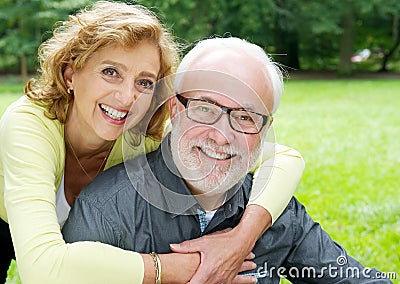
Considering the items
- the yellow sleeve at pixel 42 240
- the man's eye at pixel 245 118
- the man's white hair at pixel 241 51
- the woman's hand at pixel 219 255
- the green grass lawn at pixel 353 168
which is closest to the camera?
the yellow sleeve at pixel 42 240

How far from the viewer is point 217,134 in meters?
2.20

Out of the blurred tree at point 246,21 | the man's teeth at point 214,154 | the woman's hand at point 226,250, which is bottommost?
the blurred tree at point 246,21

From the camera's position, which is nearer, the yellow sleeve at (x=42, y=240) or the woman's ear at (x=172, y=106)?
the yellow sleeve at (x=42, y=240)

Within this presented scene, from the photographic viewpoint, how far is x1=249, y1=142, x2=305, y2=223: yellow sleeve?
2480 millimetres

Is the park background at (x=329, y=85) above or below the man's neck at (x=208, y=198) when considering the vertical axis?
below

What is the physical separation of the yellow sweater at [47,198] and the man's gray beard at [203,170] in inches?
8.7

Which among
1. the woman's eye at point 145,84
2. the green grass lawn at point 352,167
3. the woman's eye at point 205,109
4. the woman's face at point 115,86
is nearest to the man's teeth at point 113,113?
the woman's face at point 115,86

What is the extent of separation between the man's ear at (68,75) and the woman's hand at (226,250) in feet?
2.74

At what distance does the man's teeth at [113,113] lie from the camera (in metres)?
2.40

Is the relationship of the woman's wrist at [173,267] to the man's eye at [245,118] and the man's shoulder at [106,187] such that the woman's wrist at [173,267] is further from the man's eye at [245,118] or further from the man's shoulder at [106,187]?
the man's eye at [245,118]

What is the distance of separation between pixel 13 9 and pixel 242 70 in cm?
1921

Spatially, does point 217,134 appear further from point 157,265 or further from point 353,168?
point 353,168

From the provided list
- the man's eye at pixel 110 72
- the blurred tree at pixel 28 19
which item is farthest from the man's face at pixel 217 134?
the blurred tree at pixel 28 19

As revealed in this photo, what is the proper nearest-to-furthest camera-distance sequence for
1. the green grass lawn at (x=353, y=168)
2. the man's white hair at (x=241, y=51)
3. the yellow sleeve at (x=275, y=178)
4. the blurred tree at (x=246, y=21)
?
the man's white hair at (x=241, y=51)
the yellow sleeve at (x=275, y=178)
the green grass lawn at (x=353, y=168)
the blurred tree at (x=246, y=21)
